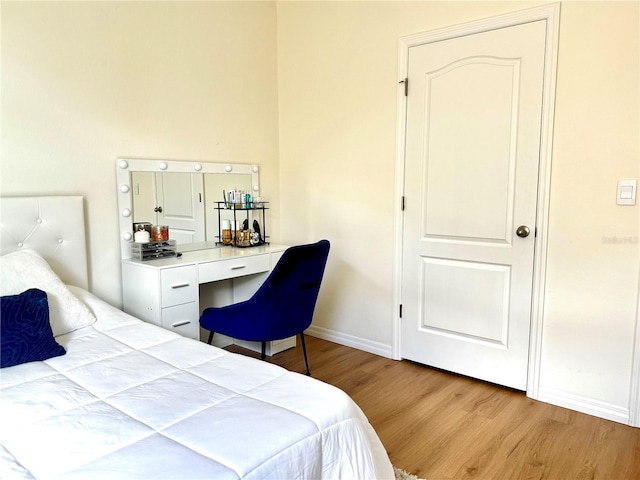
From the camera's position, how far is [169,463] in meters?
1.14

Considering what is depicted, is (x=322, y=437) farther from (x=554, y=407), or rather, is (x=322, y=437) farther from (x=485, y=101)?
(x=485, y=101)

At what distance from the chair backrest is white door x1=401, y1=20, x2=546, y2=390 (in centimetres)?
80

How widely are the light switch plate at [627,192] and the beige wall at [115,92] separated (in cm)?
243

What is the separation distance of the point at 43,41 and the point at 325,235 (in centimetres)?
216

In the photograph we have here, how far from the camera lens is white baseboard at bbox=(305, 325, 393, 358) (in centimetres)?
333

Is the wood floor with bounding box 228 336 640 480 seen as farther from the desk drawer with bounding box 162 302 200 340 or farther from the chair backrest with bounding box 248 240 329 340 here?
the desk drawer with bounding box 162 302 200 340

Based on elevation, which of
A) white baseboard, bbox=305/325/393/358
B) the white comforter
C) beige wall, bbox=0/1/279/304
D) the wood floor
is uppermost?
beige wall, bbox=0/1/279/304

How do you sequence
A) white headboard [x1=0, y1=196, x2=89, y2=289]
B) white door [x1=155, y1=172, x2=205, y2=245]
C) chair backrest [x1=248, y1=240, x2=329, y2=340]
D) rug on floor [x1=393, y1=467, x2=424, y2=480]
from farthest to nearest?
white door [x1=155, y1=172, x2=205, y2=245] → chair backrest [x1=248, y1=240, x2=329, y2=340] → white headboard [x1=0, y1=196, x2=89, y2=289] → rug on floor [x1=393, y1=467, x2=424, y2=480]

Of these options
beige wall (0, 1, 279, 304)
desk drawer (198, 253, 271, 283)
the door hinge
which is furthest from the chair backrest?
the door hinge

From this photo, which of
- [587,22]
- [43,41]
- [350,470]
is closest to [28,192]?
[43,41]

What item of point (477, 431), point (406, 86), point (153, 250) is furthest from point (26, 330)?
point (406, 86)

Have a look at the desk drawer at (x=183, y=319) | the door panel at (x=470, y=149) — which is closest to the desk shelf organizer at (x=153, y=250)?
the desk drawer at (x=183, y=319)

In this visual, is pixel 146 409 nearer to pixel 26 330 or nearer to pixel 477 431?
pixel 26 330

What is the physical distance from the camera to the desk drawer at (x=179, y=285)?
259cm
